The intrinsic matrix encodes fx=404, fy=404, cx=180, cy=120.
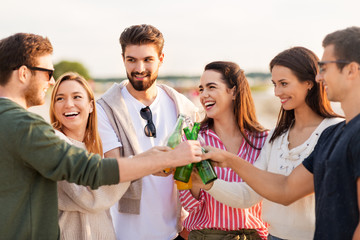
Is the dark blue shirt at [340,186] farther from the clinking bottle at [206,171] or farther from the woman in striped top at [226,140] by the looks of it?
the woman in striped top at [226,140]

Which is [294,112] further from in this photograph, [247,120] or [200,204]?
[200,204]

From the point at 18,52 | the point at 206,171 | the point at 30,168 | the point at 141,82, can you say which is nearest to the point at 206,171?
the point at 206,171

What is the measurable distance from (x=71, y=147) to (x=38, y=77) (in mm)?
609

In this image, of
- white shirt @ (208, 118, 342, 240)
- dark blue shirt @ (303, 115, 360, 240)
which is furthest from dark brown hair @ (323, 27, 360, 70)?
white shirt @ (208, 118, 342, 240)

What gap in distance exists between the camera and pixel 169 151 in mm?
3080

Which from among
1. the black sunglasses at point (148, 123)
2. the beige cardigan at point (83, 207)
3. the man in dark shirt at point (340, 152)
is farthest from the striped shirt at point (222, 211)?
the man in dark shirt at point (340, 152)

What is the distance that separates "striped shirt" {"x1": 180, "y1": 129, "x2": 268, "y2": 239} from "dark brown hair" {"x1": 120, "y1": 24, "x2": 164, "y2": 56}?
48.5 inches

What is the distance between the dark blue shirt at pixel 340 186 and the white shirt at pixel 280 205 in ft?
2.20

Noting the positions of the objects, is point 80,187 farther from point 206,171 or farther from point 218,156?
point 218,156

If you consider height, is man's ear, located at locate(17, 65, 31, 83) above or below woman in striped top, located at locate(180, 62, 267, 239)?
above

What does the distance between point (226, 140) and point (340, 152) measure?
170cm

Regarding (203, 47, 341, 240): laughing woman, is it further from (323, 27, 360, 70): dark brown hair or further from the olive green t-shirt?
the olive green t-shirt

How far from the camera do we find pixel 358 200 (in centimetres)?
237

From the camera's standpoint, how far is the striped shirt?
3.70 metres
